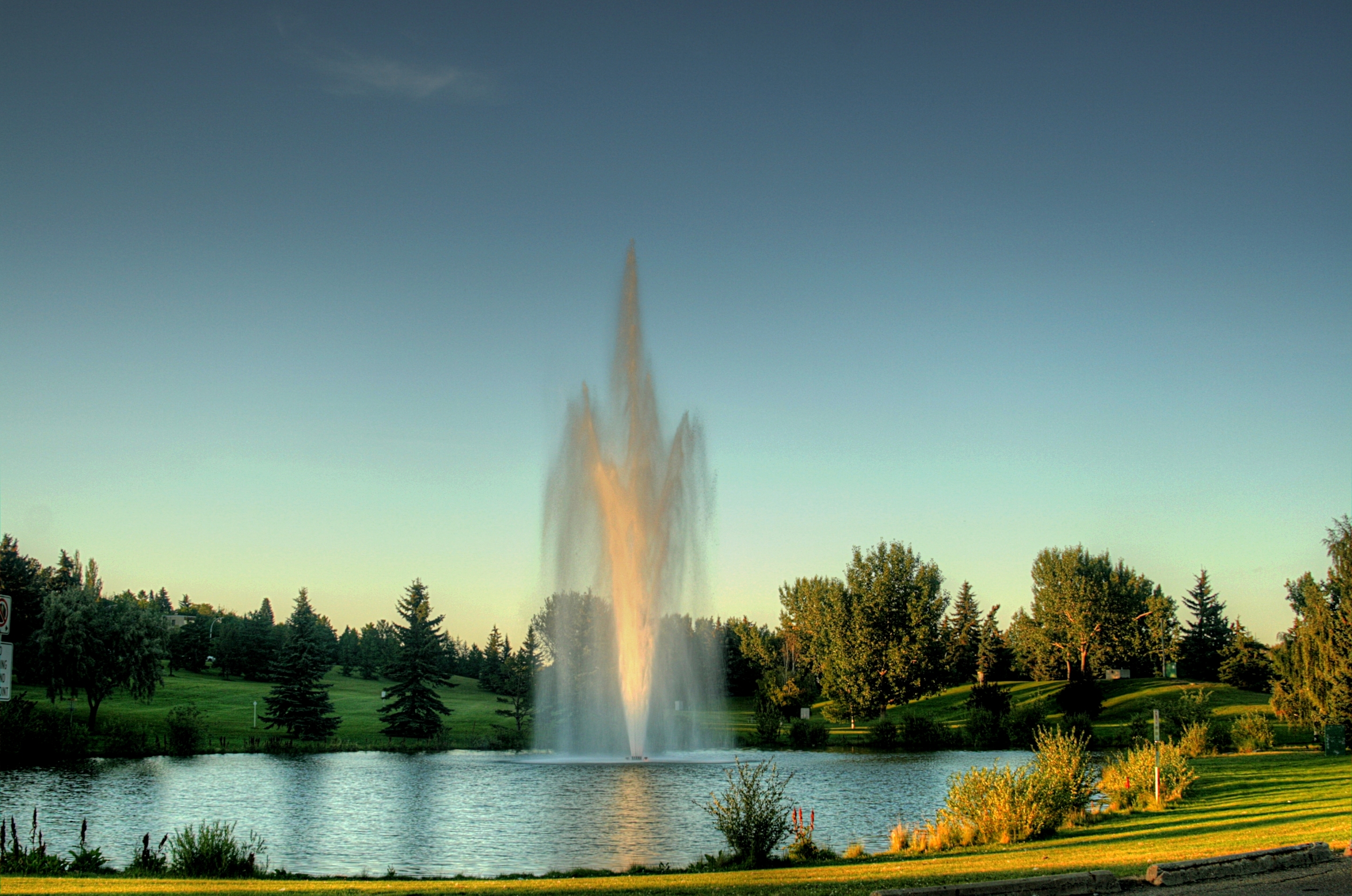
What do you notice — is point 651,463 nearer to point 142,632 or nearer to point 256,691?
point 142,632

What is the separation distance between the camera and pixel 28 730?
51.5 m

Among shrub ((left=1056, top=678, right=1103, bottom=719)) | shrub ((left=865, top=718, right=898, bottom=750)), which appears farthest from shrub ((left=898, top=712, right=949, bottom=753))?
shrub ((left=1056, top=678, right=1103, bottom=719))

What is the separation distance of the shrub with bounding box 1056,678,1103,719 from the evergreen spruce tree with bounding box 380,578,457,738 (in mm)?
48383

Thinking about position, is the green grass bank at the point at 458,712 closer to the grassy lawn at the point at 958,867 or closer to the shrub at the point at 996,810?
the grassy lawn at the point at 958,867

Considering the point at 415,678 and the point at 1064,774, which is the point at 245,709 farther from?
the point at 1064,774

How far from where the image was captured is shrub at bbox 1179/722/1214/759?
4603cm

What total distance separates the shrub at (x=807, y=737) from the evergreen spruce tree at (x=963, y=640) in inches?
749

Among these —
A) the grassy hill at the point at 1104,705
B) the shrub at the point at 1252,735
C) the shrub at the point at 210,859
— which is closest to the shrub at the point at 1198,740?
the shrub at the point at 1252,735

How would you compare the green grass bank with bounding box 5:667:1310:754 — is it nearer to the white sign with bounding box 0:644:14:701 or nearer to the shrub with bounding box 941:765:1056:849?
the shrub with bounding box 941:765:1056:849

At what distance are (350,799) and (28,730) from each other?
28.7 m

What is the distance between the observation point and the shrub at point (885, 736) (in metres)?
64.2

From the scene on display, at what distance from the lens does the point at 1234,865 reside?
566 inches

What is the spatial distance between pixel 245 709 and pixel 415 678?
22425mm

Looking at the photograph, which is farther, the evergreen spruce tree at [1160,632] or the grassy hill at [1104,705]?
the evergreen spruce tree at [1160,632]
